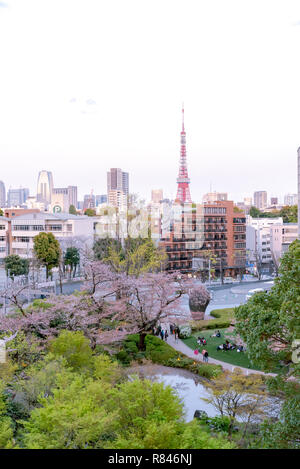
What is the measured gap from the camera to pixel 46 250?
1232 inches

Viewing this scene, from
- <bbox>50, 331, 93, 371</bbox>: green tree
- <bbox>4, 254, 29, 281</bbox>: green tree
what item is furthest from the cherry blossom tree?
<bbox>4, 254, 29, 281</bbox>: green tree

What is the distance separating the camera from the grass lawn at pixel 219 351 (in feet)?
52.0

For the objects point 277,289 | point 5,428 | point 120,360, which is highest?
point 277,289

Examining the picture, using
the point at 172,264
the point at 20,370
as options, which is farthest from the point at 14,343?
the point at 172,264

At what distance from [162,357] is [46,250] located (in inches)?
706

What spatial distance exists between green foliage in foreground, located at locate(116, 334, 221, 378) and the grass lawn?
1.44 metres

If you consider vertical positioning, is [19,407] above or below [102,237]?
below

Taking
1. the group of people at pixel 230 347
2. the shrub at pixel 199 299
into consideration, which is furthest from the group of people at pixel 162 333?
the group of people at pixel 230 347

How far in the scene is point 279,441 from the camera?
7.34 m

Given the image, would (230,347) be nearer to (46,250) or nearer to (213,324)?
(213,324)

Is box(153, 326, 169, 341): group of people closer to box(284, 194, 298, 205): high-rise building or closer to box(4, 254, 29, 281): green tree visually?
box(4, 254, 29, 281): green tree

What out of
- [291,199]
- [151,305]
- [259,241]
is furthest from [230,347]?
[291,199]

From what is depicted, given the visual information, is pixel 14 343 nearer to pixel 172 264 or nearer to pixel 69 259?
pixel 69 259
